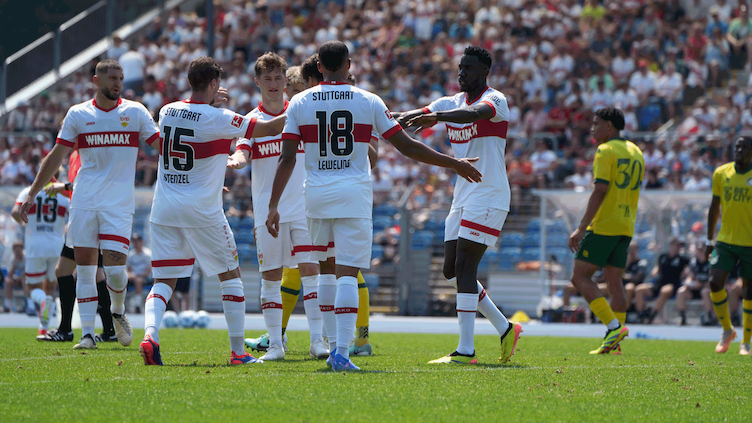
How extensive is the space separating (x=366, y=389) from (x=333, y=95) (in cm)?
209

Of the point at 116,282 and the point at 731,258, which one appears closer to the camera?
the point at 116,282

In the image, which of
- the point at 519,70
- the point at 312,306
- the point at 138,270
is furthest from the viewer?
the point at 519,70

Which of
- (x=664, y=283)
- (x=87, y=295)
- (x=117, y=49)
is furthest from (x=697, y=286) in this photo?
(x=117, y=49)

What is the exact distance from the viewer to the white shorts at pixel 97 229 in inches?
318

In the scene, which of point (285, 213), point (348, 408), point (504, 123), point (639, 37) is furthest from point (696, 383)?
point (639, 37)

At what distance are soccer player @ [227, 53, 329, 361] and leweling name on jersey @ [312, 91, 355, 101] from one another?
5.15ft

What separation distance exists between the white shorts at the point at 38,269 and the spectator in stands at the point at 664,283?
10.5m

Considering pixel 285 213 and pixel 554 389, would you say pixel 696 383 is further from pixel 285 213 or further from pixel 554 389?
pixel 285 213

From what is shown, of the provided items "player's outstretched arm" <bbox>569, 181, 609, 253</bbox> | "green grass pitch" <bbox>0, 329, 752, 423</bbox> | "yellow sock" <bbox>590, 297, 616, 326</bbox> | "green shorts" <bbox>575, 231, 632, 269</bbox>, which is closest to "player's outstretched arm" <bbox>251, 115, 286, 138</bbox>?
"green grass pitch" <bbox>0, 329, 752, 423</bbox>

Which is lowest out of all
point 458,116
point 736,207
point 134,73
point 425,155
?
point 736,207

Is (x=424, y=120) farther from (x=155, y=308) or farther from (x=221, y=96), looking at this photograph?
(x=155, y=308)

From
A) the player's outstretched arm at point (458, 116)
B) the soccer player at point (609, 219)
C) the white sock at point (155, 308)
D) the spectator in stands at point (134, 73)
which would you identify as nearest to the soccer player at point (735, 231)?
the soccer player at point (609, 219)

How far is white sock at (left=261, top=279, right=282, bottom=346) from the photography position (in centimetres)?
721

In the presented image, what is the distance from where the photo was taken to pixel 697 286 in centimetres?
1572
